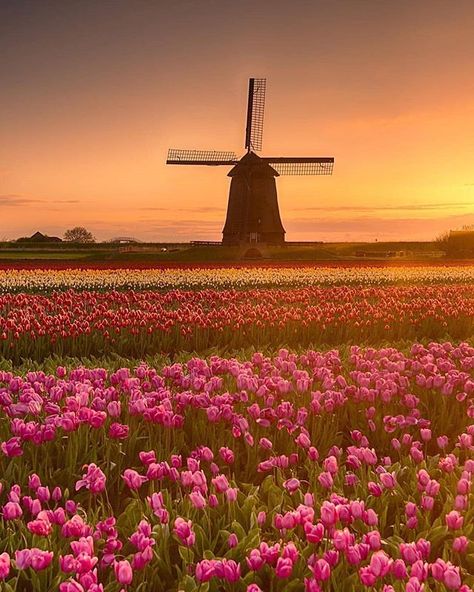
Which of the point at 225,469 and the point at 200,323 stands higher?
the point at 200,323

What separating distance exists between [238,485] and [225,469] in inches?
8.1

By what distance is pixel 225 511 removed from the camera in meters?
4.10

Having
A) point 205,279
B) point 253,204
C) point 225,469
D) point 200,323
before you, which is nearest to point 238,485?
A: point 225,469

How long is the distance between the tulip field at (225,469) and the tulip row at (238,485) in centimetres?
1

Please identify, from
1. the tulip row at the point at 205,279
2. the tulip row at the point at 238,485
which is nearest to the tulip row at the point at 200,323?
the tulip row at the point at 238,485

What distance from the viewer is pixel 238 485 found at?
16.4 ft

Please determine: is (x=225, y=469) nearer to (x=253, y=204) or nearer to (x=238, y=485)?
(x=238, y=485)

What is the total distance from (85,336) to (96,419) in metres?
6.28

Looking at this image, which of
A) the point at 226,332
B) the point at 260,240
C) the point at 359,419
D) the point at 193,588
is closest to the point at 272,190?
the point at 260,240

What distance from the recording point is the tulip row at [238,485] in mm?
3141

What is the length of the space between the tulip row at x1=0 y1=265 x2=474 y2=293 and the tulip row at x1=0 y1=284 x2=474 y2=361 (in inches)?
212

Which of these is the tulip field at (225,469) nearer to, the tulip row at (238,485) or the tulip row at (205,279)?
the tulip row at (238,485)

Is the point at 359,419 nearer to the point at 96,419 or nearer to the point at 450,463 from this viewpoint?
the point at 450,463

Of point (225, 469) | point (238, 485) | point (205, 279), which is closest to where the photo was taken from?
point (238, 485)
